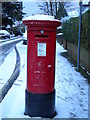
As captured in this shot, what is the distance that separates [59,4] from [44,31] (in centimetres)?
2138

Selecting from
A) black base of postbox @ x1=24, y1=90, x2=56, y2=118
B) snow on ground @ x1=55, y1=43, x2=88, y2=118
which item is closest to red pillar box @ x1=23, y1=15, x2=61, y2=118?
black base of postbox @ x1=24, y1=90, x2=56, y2=118

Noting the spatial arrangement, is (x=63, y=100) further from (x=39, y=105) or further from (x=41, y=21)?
(x=41, y=21)

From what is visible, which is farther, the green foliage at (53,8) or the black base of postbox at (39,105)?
the green foliage at (53,8)

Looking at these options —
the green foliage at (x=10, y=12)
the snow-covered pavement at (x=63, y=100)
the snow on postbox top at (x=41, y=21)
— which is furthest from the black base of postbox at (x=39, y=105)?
the green foliage at (x=10, y=12)

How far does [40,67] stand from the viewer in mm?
3850

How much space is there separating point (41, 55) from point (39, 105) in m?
0.88

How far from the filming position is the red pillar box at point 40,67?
12.5ft

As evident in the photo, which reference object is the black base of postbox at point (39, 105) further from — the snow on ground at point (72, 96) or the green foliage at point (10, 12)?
the green foliage at point (10, 12)

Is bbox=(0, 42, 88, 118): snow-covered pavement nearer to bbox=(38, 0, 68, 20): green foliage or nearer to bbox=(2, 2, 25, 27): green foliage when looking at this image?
bbox=(38, 0, 68, 20): green foliage

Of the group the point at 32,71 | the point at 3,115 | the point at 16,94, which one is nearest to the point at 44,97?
the point at 32,71

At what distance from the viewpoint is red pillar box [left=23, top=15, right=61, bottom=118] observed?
381 centimetres

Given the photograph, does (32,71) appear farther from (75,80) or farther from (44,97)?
(75,80)

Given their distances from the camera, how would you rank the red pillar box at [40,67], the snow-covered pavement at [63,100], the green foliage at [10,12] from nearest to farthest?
1. the red pillar box at [40,67]
2. the snow-covered pavement at [63,100]
3. the green foliage at [10,12]

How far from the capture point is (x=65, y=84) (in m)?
6.27
